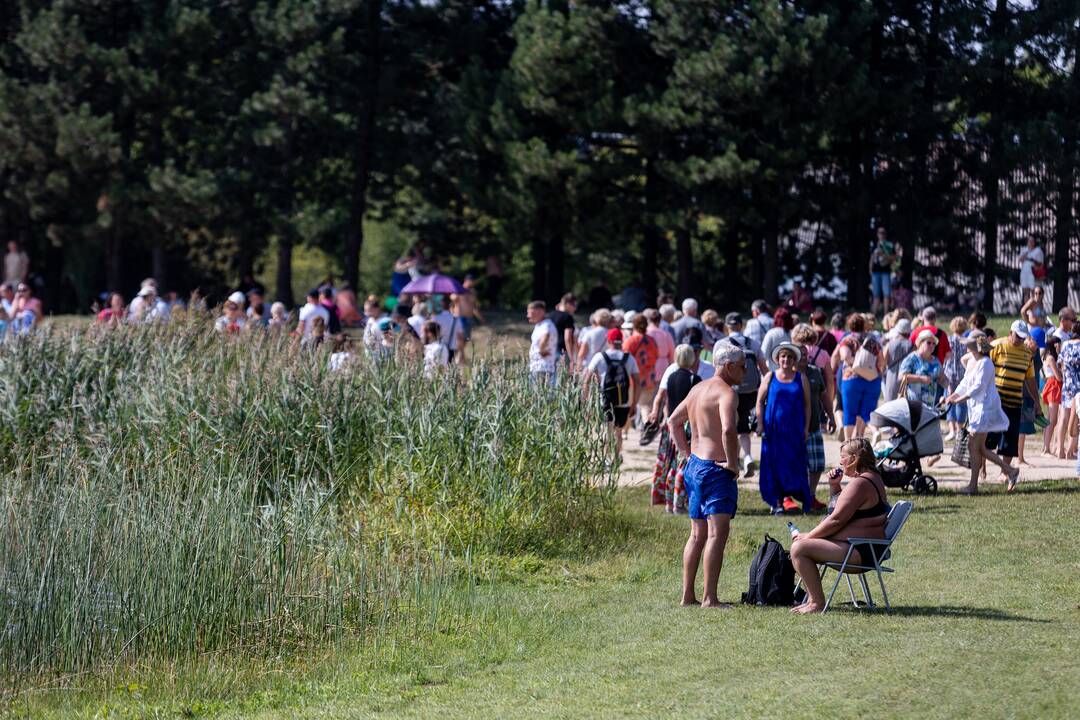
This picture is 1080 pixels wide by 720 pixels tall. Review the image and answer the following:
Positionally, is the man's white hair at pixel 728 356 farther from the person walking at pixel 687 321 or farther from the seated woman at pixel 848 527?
the person walking at pixel 687 321

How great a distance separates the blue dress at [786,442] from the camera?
43.1ft

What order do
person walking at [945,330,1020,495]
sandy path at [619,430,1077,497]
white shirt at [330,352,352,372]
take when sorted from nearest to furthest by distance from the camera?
1. person walking at [945,330,1020,495]
2. white shirt at [330,352,352,372]
3. sandy path at [619,430,1077,497]

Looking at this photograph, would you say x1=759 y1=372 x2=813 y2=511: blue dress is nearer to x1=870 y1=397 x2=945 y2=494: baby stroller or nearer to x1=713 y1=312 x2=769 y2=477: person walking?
x1=870 y1=397 x2=945 y2=494: baby stroller

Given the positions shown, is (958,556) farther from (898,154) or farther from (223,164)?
(223,164)

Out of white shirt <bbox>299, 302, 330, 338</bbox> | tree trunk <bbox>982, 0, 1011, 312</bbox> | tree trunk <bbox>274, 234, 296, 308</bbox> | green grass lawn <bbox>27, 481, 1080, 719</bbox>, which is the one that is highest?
tree trunk <bbox>982, 0, 1011, 312</bbox>

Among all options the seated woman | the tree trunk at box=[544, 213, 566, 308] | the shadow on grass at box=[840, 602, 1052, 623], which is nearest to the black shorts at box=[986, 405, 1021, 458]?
the shadow on grass at box=[840, 602, 1052, 623]

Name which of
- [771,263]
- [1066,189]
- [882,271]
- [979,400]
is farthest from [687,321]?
[1066,189]

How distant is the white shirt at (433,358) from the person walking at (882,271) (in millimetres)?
13625

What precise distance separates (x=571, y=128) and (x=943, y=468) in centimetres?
1578

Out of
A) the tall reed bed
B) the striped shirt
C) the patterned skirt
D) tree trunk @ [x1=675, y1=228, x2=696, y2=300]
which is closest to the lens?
the tall reed bed

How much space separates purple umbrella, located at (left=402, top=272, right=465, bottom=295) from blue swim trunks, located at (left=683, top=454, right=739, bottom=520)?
1755cm

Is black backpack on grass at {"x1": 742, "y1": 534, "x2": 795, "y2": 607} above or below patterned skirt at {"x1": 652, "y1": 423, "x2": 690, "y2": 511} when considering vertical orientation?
below

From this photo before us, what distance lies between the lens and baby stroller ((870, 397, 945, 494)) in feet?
45.3

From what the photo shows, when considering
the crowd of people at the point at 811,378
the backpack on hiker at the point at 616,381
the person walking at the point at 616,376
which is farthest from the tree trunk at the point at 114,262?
the backpack on hiker at the point at 616,381
